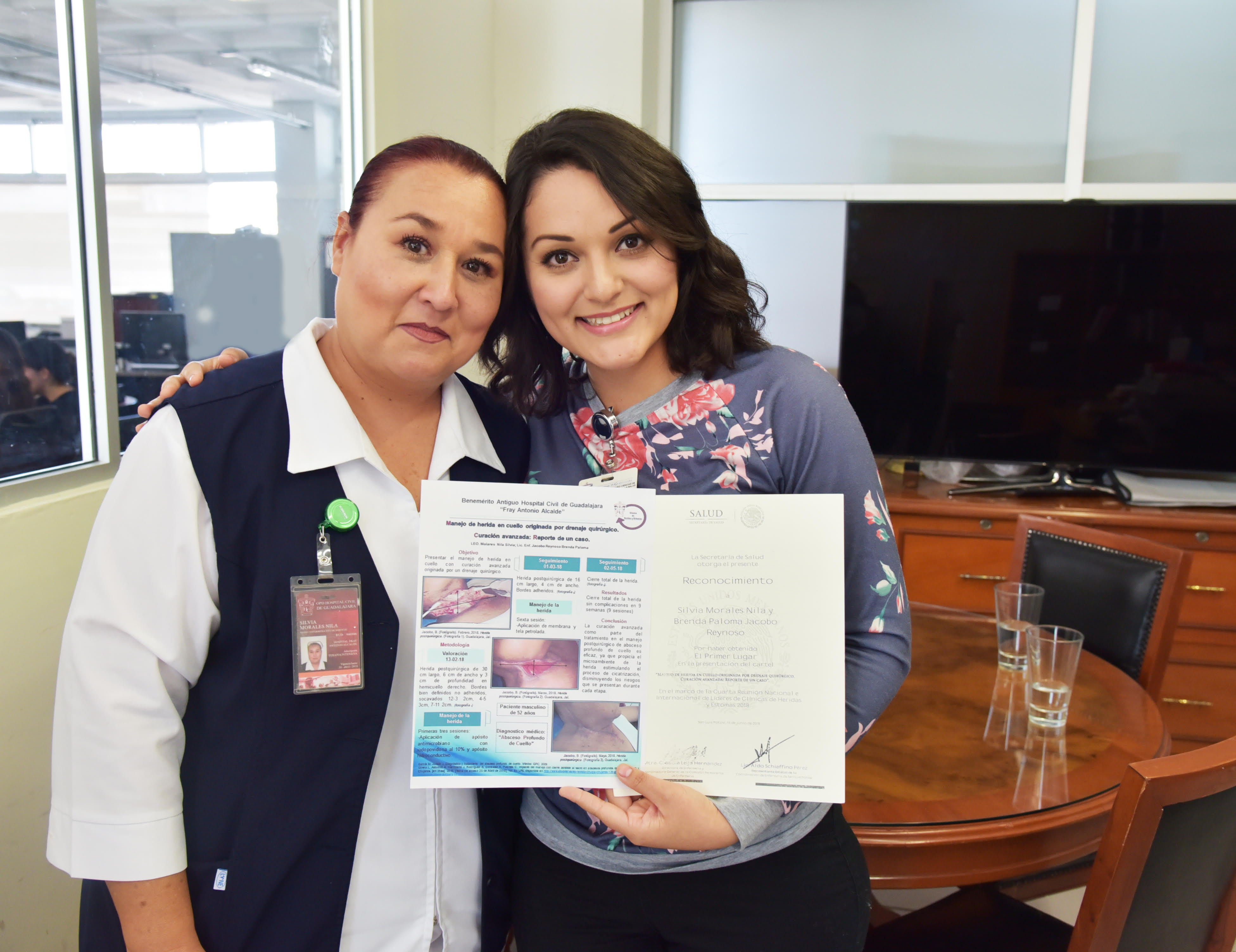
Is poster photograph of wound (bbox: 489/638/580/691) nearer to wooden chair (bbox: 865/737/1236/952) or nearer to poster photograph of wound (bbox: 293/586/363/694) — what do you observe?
poster photograph of wound (bbox: 293/586/363/694)

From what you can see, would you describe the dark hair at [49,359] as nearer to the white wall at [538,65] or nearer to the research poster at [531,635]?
the research poster at [531,635]

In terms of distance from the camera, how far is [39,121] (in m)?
1.55

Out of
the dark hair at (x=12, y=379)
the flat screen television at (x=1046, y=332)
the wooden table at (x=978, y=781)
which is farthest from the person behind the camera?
the flat screen television at (x=1046, y=332)

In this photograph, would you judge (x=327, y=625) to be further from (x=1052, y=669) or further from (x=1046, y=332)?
(x=1046, y=332)

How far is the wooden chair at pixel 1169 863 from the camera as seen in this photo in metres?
0.99

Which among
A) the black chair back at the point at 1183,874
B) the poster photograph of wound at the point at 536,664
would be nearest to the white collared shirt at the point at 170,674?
the poster photograph of wound at the point at 536,664


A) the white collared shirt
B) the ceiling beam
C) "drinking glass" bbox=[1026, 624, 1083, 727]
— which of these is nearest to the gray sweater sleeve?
the white collared shirt

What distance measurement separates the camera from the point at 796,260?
11.6 ft

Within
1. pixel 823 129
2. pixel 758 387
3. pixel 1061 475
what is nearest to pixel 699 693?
pixel 758 387

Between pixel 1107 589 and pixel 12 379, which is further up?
pixel 12 379

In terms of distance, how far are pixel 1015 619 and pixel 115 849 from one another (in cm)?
160

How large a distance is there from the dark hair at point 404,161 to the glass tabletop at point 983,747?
1018 millimetres

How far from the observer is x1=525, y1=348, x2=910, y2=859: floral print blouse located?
1050mm
